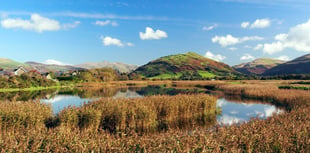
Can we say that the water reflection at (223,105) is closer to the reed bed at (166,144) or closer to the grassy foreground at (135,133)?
the grassy foreground at (135,133)

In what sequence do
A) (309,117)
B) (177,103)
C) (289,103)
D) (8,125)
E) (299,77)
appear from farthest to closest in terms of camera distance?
(299,77), (289,103), (177,103), (8,125), (309,117)

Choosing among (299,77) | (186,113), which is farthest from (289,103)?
(299,77)

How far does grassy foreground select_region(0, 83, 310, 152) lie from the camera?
6277 mm

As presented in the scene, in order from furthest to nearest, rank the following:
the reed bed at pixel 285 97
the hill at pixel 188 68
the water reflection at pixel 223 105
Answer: the hill at pixel 188 68 → the reed bed at pixel 285 97 → the water reflection at pixel 223 105

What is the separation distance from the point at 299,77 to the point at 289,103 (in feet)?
188

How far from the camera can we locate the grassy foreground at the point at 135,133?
628 centimetres

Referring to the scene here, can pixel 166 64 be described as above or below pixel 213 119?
above

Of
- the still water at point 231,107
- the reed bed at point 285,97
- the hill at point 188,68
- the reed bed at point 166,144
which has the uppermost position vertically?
the hill at point 188,68

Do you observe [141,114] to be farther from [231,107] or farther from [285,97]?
[285,97]

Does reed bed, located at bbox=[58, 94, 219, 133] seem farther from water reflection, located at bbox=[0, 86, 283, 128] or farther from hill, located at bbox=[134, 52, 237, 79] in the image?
hill, located at bbox=[134, 52, 237, 79]

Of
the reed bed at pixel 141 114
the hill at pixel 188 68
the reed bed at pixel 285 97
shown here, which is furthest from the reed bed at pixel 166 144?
the hill at pixel 188 68

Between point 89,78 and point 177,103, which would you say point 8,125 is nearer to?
point 177,103

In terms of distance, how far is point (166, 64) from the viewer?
518ft

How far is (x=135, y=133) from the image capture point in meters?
7.71
